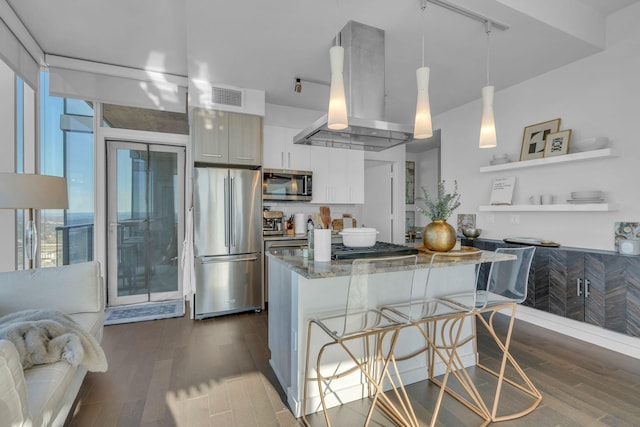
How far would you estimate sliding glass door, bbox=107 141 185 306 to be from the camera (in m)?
4.00

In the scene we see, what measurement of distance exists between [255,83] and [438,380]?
11.8 ft

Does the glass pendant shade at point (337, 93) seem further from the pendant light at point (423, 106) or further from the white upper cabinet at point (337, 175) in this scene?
the white upper cabinet at point (337, 175)

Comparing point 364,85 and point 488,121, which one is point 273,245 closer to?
point 364,85

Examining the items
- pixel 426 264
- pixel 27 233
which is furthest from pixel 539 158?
pixel 27 233

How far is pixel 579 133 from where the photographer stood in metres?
3.16

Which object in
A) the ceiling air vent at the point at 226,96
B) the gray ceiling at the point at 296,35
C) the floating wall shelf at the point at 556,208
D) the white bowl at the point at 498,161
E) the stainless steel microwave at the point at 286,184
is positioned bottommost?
the floating wall shelf at the point at 556,208

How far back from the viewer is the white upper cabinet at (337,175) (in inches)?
183

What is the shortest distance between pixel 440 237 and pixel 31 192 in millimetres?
2931

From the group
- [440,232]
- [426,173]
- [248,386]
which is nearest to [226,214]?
[248,386]

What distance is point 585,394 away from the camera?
206 centimetres

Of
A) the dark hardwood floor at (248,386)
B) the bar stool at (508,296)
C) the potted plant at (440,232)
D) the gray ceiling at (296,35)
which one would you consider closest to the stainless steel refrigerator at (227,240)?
the dark hardwood floor at (248,386)

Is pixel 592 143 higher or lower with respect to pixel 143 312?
higher

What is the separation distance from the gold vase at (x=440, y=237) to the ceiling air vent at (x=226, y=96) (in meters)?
2.84

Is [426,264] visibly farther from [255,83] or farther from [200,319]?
[255,83]
